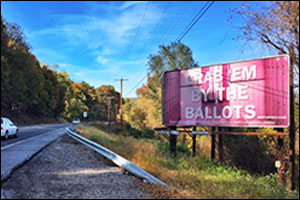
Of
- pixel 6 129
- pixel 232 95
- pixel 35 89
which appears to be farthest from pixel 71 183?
pixel 35 89

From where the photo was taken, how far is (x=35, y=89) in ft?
168

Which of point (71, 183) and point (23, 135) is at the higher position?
point (71, 183)

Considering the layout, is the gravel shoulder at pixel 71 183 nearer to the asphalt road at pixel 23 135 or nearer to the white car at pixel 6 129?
the asphalt road at pixel 23 135

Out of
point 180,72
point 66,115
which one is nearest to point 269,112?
point 180,72

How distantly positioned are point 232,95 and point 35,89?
48.6 m

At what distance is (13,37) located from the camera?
39344mm

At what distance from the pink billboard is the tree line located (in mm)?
29104

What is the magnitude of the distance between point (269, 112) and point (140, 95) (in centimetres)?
5043

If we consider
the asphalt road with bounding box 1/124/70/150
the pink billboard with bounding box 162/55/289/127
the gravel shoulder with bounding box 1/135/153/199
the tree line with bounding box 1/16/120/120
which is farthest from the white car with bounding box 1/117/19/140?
the tree line with bounding box 1/16/120/120

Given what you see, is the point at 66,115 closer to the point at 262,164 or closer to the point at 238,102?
the point at 262,164

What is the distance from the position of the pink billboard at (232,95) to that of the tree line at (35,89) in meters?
29.1

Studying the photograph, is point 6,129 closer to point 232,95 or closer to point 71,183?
point 71,183

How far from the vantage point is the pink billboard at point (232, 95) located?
9523 millimetres

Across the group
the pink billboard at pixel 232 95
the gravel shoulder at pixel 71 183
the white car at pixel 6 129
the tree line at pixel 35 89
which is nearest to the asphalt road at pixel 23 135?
the white car at pixel 6 129
